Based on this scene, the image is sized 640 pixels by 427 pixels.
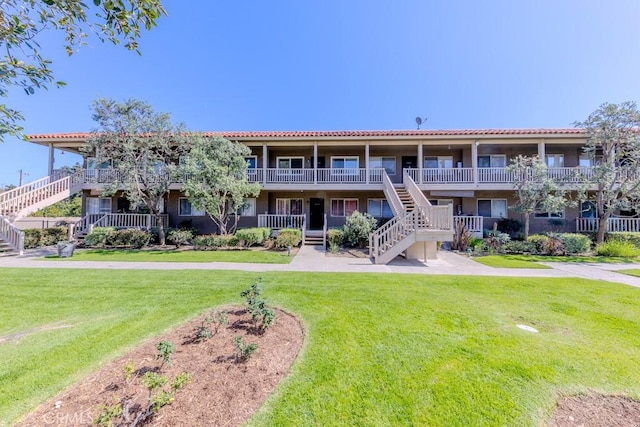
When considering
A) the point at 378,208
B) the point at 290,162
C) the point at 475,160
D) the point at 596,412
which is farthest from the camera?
the point at 290,162

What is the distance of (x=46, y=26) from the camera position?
2.99m

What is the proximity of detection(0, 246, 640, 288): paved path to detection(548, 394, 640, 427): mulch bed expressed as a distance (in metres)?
5.45

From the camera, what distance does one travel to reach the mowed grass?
2.42 metres

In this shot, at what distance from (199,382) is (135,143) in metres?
14.2

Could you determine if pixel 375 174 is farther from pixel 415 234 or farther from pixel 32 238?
pixel 32 238

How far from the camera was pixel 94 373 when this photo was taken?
282 centimetres

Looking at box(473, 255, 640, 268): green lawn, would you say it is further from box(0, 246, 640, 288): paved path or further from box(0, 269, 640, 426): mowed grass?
box(0, 269, 640, 426): mowed grass

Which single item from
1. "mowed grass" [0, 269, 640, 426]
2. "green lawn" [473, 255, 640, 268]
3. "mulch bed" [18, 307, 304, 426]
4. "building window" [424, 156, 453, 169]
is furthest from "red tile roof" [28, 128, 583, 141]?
"mulch bed" [18, 307, 304, 426]

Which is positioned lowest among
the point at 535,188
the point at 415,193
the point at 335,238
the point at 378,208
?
the point at 335,238

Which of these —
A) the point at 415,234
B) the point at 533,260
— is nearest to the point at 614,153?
the point at 533,260

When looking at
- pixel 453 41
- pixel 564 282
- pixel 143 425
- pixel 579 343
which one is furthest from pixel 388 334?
pixel 453 41

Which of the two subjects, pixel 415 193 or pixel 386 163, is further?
pixel 386 163

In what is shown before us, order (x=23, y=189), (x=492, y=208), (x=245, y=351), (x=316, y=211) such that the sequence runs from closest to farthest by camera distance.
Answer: (x=245, y=351), (x=23, y=189), (x=492, y=208), (x=316, y=211)

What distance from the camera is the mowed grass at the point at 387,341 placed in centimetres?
242
